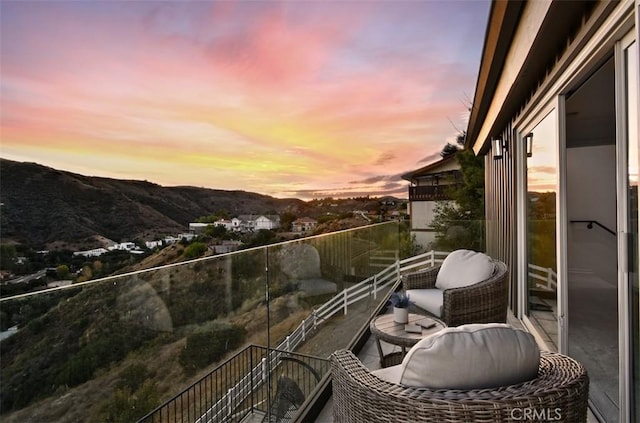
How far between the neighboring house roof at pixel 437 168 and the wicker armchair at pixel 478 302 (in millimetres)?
11952

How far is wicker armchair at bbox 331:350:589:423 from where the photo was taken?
1.06 meters

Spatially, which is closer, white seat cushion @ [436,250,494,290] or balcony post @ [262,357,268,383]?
balcony post @ [262,357,268,383]

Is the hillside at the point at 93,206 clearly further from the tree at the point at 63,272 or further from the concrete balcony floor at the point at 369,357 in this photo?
the concrete balcony floor at the point at 369,357

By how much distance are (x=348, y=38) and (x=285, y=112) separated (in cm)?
393

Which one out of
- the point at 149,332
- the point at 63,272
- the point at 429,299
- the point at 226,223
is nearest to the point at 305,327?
the point at 429,299

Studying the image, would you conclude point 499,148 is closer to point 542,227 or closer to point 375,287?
point 542,227

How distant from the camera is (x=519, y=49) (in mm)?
2723

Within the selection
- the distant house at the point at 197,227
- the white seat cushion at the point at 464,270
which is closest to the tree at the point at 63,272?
the white seat cushion at the point at 464,270

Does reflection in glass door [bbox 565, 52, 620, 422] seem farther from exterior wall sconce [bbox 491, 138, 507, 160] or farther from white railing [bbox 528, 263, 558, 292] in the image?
exterior wall sconce [bbox 491, 138, 507, 160]

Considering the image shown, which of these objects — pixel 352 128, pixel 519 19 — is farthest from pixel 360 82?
pixel 519 19

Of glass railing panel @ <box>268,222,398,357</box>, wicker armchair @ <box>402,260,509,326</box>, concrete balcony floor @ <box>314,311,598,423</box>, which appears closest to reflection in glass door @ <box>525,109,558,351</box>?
wicker armchair @ <box>402,260,509,326</box>

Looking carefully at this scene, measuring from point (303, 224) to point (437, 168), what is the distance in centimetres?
631

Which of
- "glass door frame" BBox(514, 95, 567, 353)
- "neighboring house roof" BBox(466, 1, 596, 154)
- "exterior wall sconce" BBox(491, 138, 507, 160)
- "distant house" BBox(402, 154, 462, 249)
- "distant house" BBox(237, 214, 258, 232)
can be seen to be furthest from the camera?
"distant house" BBox(402, 154, 462, 249)

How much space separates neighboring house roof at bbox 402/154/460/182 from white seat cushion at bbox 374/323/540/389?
1445cm
